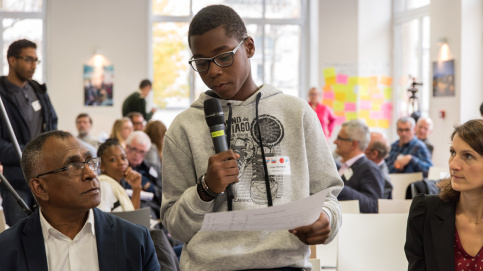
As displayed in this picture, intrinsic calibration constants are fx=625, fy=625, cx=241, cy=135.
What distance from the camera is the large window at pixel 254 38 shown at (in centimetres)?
1339

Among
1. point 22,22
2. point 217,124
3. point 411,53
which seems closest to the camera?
point 217,124

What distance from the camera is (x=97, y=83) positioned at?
42.5 ft

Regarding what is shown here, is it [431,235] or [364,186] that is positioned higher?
[431,235]

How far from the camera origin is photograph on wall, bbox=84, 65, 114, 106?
12969 mm

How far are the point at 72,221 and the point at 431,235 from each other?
1.42 m

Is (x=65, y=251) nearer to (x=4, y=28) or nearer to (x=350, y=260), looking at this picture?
(x=350, y=260)

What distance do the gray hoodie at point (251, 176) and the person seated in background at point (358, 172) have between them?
115 inches

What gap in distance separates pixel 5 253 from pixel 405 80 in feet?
36.4

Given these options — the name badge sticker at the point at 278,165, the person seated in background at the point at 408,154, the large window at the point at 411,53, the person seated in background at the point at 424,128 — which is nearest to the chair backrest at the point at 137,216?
the name badge sticker at the point at 278,165

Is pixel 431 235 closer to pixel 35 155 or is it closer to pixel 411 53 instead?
pixel 35 155

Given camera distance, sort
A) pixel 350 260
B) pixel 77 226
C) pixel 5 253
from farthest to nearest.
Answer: pixel 350 260
pixel 77 226
pixel 5 253

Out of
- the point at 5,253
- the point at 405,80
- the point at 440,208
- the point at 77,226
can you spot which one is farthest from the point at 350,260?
the point at 405,80

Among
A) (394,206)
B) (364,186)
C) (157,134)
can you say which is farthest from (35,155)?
(157,134)

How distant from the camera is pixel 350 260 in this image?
346cm
